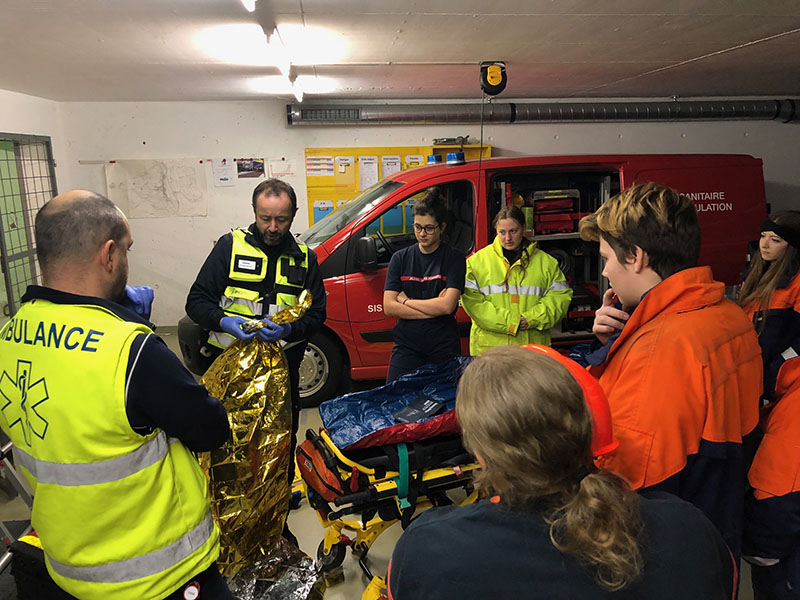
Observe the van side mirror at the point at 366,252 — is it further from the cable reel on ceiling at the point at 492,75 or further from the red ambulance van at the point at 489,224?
the cable reel on ceiling at the point at 492,75

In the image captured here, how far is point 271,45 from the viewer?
3371mm

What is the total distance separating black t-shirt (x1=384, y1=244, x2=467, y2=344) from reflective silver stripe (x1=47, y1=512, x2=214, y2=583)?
175 centimetres

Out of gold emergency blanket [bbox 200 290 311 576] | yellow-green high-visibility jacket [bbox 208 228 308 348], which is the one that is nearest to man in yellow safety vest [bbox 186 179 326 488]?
yellow-green high-visibility jacket [bbox 208 228 308 348]

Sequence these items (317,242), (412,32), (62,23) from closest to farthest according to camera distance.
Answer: (62,23) → (412,32) → (317,242)

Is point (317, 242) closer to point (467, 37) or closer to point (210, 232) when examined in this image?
point (467, 37)

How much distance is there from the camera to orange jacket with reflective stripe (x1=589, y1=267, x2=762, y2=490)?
1130 mm

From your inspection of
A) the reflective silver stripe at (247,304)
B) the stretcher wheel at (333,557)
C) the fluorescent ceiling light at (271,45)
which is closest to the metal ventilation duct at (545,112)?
the fluorescent ceiling light at (271,45)

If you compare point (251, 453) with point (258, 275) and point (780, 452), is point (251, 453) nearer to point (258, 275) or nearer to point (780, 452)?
point (258, 275)

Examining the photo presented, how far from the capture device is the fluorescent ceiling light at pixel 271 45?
313cm

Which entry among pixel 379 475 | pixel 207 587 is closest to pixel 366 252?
pixel 379 475

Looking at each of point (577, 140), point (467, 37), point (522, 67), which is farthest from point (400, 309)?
point (577, 140)

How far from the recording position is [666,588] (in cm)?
80

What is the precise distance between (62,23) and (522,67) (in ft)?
10.5

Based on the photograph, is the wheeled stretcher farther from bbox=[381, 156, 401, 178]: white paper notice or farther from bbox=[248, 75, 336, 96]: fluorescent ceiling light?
bbox=[381, 156, 401, 178]: white paper notice
